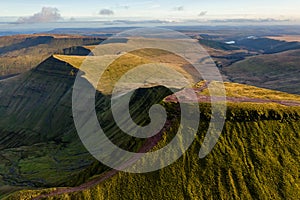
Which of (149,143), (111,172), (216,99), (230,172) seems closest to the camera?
(111,172)

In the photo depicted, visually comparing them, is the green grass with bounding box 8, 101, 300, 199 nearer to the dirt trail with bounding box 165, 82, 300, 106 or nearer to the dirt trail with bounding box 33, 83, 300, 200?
the dirt trail with bounding box 33, 83, 300, 200

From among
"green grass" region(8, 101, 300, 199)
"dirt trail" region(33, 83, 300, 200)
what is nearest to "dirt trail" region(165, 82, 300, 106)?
"dirt trail" region(33, 83, 300, 200)

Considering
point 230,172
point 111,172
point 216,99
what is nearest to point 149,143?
point 111,172

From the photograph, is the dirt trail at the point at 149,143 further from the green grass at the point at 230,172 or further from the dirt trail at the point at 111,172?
the green grass at the point at 230,172

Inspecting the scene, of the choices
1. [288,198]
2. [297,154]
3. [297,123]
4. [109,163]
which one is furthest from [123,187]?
[297,123]

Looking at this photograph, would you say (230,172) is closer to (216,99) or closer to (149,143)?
(149,143)

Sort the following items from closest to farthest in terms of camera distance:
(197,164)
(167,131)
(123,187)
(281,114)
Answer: (123,187), (197,164), (167,131), (281,114)

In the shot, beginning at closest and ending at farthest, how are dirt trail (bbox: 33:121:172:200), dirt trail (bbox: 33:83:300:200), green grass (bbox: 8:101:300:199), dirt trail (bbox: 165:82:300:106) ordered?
green grass (bbox: 8:101:300:199)
dirt trail (bbox: 33:121:172:200)
dirt trail (bbox: 33:83:300:200)
dirt trail (bbox: 165:82:300:106)

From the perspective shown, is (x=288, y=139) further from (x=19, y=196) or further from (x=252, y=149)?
(x=19, y=196)

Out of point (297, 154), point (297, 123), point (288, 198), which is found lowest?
point (288, 198)

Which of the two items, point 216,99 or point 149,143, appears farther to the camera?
point 216,99

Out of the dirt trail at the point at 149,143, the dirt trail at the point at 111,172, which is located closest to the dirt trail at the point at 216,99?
the dirt trail at the point at 149,143
